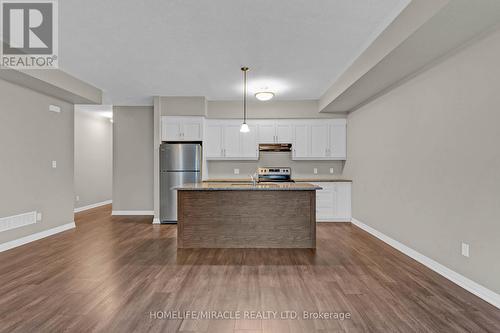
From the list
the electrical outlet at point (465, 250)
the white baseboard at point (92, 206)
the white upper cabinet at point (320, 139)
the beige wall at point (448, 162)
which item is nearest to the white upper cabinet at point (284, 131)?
the white upper cabinet at point (320, 139)

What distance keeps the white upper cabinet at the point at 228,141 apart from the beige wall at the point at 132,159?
61.5 inches

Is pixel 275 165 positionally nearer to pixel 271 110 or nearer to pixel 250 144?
pixel 250 144

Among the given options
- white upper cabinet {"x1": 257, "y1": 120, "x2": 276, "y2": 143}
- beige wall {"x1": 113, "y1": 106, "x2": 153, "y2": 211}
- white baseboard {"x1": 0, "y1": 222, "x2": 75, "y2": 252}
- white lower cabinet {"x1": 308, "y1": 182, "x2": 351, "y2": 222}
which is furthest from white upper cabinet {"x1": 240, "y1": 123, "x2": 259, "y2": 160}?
white baseboard {"x1": 0, "y1": 222, "x2": 75, "y2": 252}

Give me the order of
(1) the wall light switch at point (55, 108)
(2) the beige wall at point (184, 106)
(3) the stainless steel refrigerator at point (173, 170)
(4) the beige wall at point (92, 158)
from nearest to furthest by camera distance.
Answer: (1) the wall light switch at point (55, 108) < (3) the stainless steel refrigerator at point (173, 170) < (2) the beige wall at point (184, 106) < (4) the beige wall at point (92, 158)

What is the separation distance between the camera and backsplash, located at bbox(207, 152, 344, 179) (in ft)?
22.2

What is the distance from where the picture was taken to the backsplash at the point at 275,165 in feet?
22.2

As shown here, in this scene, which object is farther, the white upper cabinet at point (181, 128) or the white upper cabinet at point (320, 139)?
the white upper cabinet at point (320, 139)

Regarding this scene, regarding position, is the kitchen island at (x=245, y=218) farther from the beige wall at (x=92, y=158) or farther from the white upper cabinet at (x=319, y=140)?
the beige wall at (x=92, y=158)

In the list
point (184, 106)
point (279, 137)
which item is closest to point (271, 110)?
point (279, 137)

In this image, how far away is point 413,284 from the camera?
9.50 feet

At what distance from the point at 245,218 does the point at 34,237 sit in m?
3.53

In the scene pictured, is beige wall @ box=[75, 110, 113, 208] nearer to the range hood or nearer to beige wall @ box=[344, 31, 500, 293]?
the range hood

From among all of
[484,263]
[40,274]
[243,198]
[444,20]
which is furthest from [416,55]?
[40,274]

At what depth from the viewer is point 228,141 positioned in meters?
6.51
